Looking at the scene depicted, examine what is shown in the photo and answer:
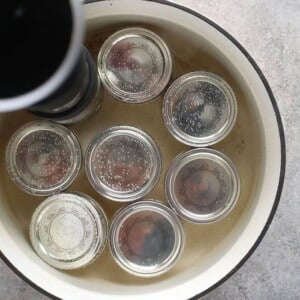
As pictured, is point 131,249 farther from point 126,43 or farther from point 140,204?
point 126,43

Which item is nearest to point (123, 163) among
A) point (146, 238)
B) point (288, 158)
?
point (146, 238)

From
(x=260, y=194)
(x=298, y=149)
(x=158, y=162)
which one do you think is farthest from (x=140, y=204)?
(x=298, y=149)

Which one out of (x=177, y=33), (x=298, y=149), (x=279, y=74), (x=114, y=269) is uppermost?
(x=177, y=33)

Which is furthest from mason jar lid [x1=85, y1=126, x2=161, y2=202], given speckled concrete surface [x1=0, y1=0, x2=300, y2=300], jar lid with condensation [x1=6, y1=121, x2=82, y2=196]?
speckled concrete surface [x1=0, y1=0, x2=300, y2=300]

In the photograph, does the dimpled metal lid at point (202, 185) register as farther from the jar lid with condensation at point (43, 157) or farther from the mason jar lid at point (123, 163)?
the jar lid with condensation at point (43, 157)

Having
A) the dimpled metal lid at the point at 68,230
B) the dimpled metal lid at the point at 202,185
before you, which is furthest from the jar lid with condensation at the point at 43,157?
the dimpled metal lid at the point at 202,185
